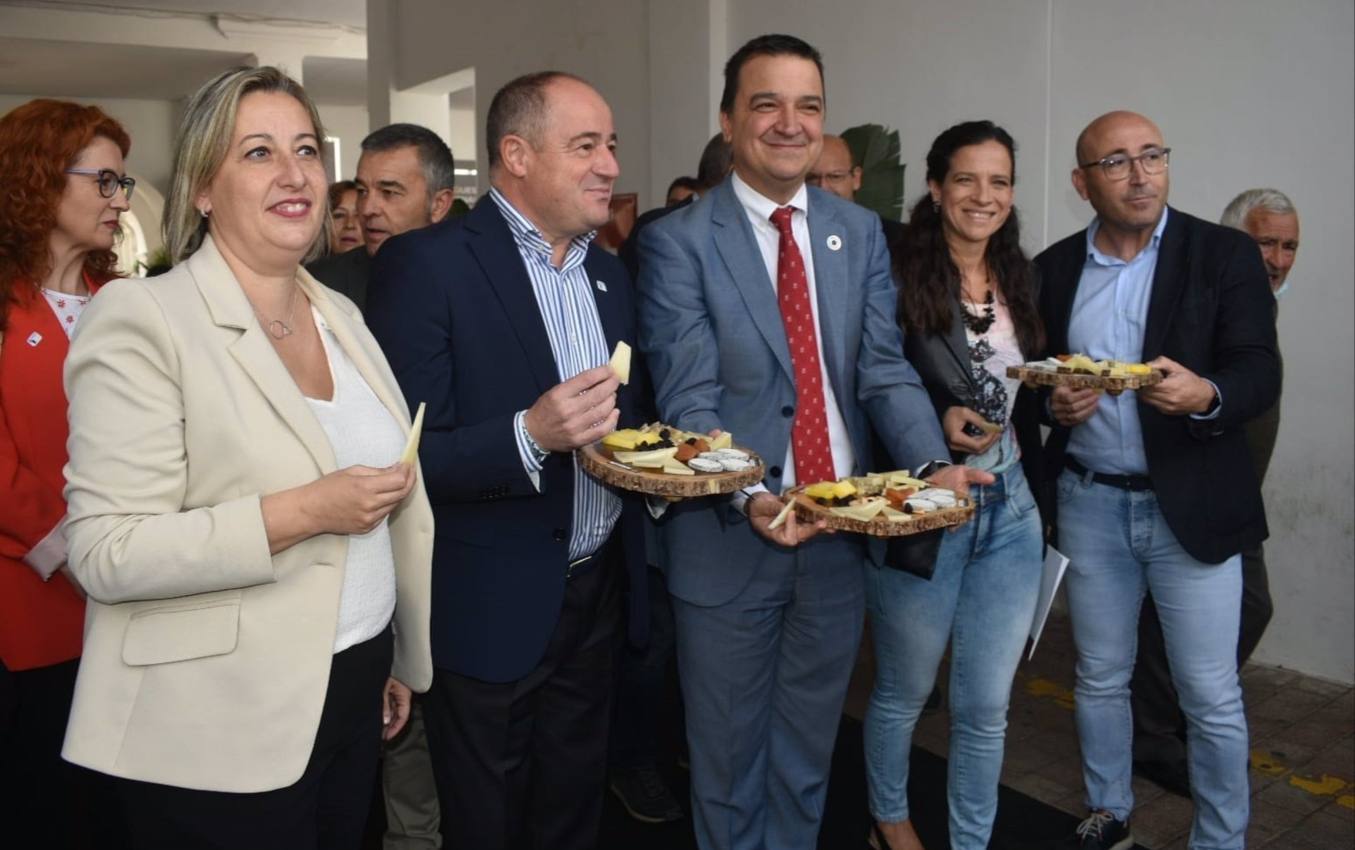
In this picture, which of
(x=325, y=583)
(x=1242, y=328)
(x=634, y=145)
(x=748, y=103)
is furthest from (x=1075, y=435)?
(x=634, y=145)

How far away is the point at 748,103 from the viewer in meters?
2.72

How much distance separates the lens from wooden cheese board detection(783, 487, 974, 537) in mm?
2230

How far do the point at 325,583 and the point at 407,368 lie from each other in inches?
25.6

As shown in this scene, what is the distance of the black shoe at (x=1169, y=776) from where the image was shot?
3746 millimetres

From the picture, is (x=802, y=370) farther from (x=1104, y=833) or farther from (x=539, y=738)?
(x=1104, y=833)

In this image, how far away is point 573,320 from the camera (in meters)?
2.52

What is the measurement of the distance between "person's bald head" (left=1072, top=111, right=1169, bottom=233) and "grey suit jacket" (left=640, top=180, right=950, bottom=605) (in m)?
0.79

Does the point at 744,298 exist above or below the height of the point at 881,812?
above

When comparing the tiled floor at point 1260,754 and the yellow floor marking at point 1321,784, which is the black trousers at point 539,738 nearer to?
the tiled floor at point 1260,754

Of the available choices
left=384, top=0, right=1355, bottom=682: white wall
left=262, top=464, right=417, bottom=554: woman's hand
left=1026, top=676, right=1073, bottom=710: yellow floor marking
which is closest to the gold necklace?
left=262, top=464, right=417, bottom=554: woman's hand

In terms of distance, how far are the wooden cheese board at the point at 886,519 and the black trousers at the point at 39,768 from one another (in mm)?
1773

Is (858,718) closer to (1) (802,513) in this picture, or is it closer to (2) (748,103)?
(1) (802,513)

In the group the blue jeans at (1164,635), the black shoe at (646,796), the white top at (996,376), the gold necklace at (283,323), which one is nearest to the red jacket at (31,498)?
the gold necklace at (283,323)

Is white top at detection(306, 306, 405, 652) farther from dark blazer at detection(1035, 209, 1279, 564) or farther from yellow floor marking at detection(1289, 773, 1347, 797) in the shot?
yellow floor marking at detection(1289, 773, 1347, 797)
